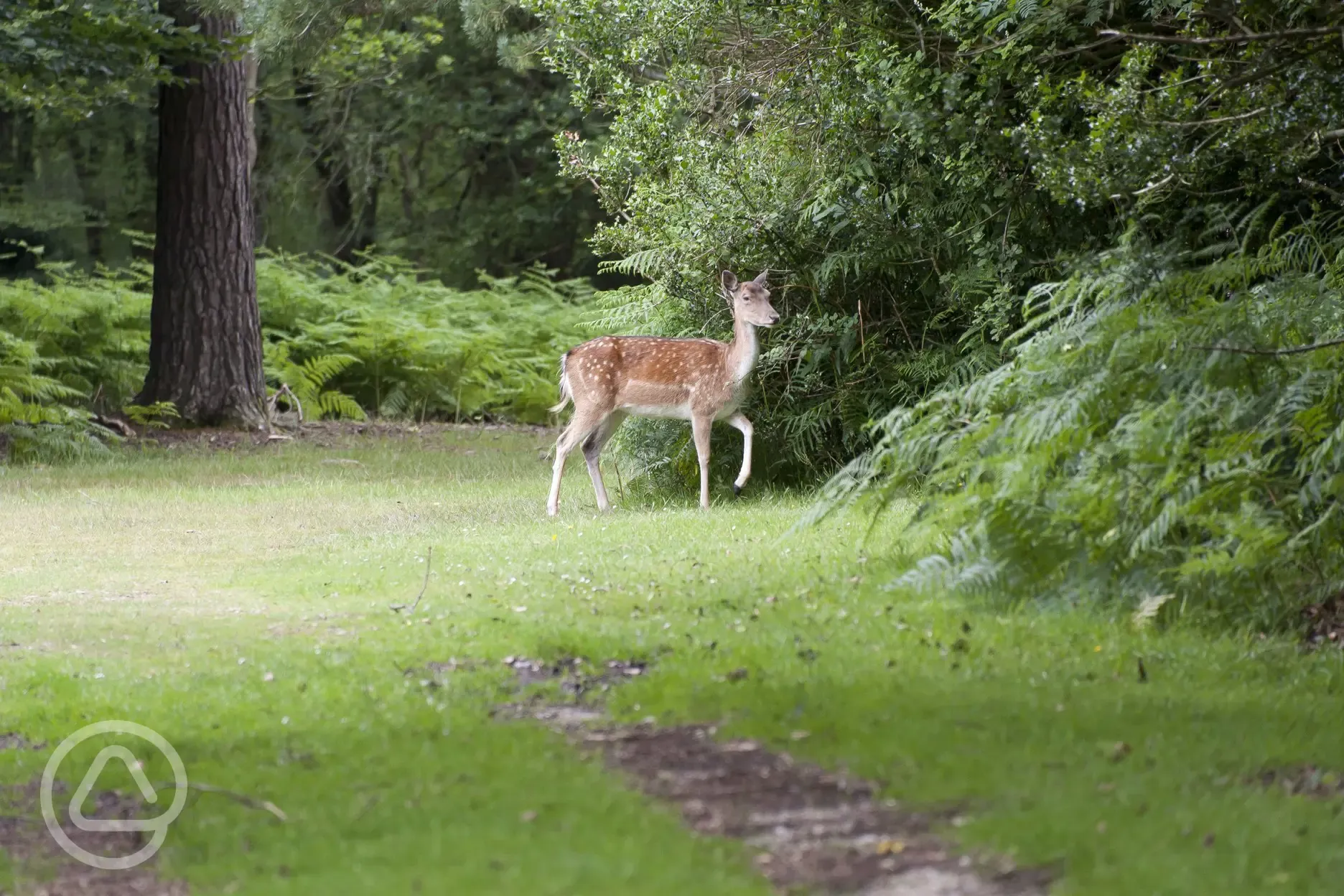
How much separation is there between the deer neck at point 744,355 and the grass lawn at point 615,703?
1693 mm

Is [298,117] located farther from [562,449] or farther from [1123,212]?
[1123,212]

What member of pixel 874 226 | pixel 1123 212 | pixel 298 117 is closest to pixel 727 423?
pixel 874 226

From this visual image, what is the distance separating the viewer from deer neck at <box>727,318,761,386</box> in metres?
11.0

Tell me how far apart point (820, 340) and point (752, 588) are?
4513 mm

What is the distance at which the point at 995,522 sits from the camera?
6.73 meters

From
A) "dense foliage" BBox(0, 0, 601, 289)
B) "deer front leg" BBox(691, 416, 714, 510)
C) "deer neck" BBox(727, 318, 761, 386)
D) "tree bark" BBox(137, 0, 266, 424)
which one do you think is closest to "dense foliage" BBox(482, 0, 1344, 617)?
"deer neck" BBox(727, 318, 761, 386)

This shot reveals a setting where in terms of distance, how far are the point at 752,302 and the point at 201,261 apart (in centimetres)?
817

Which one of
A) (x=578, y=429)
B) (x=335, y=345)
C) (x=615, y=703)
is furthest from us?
(x=335, y=345)

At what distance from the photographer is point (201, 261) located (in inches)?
669

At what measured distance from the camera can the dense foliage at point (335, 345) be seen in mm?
18547

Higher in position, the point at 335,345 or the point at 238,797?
the point at 238,797

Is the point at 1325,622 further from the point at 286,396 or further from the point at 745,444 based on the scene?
the point at 286,396

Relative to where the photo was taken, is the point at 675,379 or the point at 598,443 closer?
the point at 675,379

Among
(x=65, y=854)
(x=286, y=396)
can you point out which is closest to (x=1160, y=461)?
(x=65, y=854)
